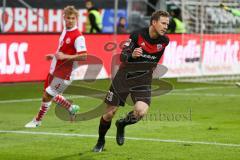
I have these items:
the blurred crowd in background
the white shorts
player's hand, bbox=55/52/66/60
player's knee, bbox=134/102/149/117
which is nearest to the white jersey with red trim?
the white shorts

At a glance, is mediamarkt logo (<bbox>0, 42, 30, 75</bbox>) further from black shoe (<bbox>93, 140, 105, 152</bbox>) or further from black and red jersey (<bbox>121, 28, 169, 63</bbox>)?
black and red jersey (<bbox>121, 28, 169, 63</bbox>)

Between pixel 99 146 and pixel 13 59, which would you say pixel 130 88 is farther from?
pixel 13 59

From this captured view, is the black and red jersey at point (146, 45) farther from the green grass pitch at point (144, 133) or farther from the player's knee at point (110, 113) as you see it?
the green grass pitch at point (144, 133)

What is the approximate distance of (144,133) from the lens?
45.4ft

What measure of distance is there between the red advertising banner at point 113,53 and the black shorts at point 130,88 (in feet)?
34.5

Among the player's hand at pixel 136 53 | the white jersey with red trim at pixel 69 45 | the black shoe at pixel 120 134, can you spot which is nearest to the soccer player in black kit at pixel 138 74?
the black shoe at pixel 120 134

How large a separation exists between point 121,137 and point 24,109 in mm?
6340

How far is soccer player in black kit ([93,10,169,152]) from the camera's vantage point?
1145cm

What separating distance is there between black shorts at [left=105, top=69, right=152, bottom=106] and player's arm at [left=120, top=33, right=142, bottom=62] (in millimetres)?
482

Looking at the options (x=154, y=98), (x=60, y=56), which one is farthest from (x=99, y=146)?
(x=154, y=98)

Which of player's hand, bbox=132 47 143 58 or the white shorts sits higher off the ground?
player's hand, bbox=132 47 143 58

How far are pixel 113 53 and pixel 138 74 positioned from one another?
1380 centimetres

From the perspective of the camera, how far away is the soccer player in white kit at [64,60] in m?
14.6

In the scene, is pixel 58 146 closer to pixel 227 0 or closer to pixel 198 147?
pixel 198 147
